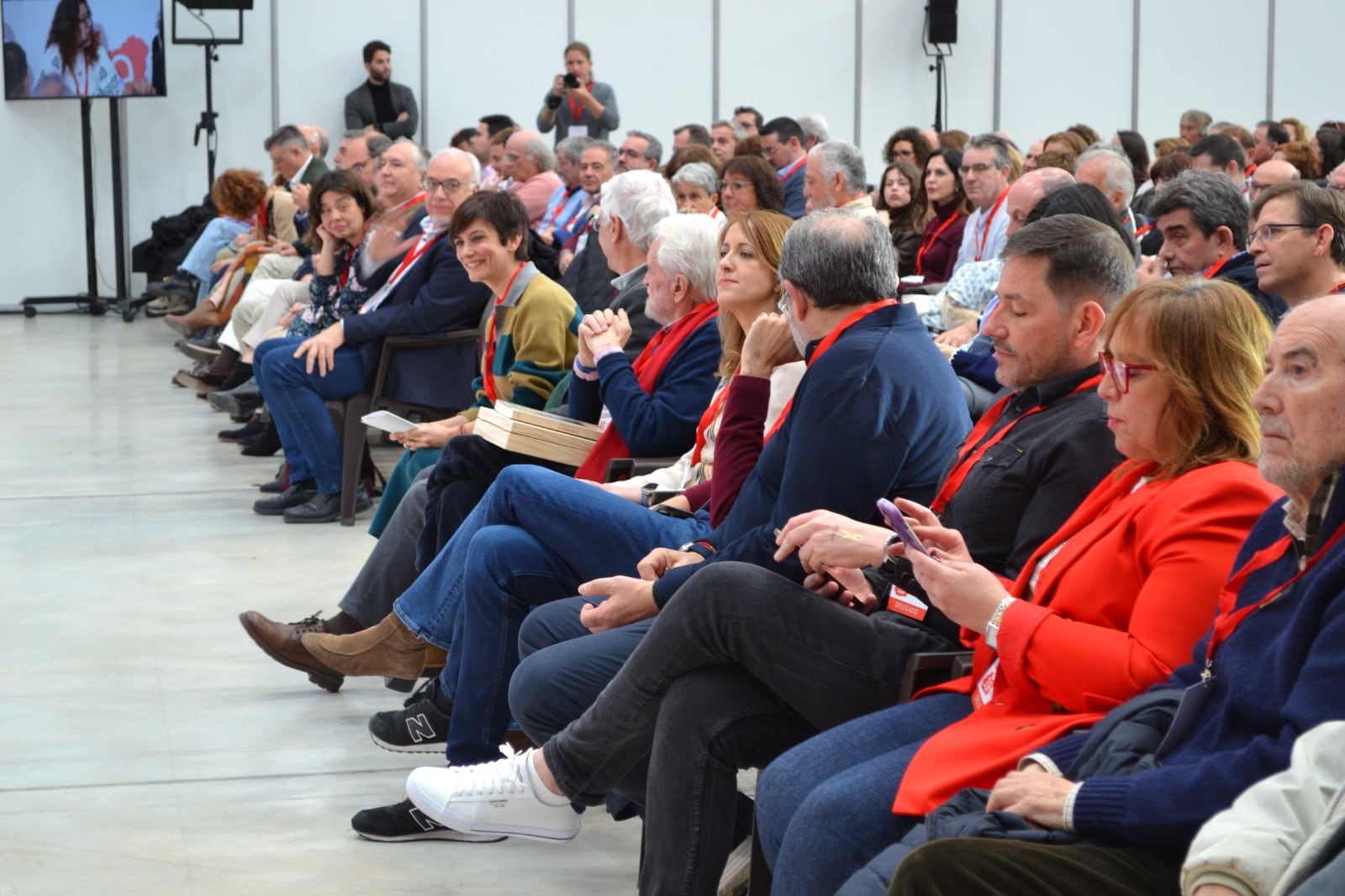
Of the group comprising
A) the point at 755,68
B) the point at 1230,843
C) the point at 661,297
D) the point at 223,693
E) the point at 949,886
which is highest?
the point at 755,68

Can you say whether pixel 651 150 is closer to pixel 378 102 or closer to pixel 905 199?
pixel 905 199

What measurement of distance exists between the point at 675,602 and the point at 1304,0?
14.2m

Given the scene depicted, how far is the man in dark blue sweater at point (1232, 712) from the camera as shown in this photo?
64.1 inches

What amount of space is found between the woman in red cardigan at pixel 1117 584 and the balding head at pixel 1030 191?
245 cm

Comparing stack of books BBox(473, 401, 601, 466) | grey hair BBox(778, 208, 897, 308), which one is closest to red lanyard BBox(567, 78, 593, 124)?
stack of books BBox(473, 401, 601, 466)

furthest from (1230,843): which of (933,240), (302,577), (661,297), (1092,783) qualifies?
(933,240)

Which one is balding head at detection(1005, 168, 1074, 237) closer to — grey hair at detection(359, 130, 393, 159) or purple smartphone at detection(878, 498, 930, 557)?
purple smartphone at detection(878, 498, 930, 557)

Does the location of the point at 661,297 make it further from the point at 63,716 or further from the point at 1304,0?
the point at 1304,0

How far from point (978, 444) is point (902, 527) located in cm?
32

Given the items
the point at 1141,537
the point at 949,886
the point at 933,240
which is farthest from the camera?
the point at 933,240

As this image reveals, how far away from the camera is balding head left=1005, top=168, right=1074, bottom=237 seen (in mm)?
4426

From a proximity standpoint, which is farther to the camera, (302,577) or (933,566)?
(302,577)

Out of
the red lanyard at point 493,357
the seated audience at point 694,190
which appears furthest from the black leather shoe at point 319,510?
the seated audience at point 694,190

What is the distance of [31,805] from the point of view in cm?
319
